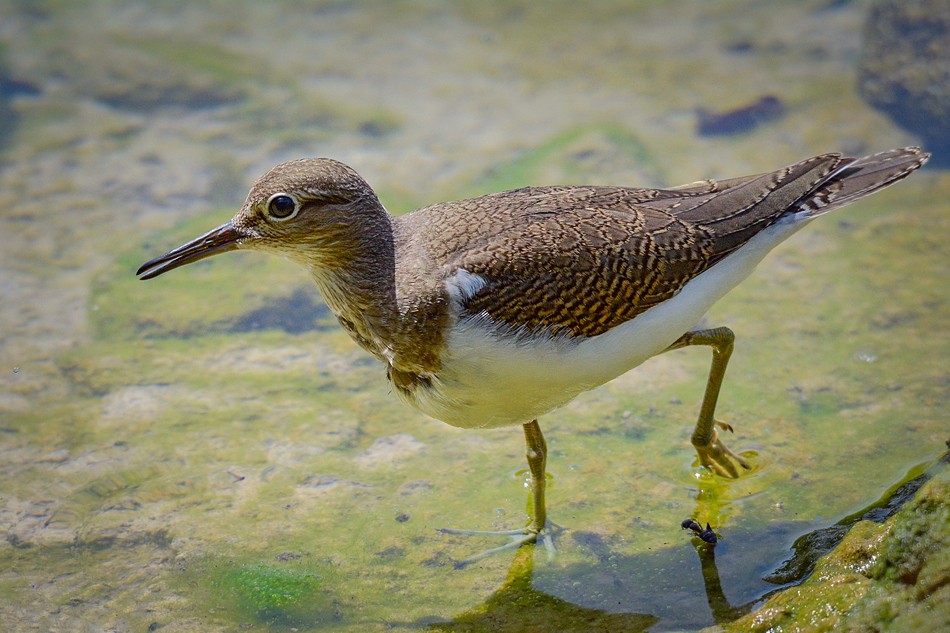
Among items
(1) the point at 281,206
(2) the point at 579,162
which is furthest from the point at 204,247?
(2) the point at 579,162

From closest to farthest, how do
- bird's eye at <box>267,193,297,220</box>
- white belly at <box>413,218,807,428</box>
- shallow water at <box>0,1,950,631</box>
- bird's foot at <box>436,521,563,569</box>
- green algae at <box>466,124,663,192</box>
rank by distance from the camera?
white belly at <box>413,218,807,428</box>
bird's eye at <box>267,193,297,220</box>
shallow water at <box>0,1,950,631</box>
bird's foot at <box>436,521,563,569</box>
green algae at <box>466,124,663,192</box>

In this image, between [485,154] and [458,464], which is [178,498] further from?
[485,154]

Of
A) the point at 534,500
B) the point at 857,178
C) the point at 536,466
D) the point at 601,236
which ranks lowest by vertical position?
the point at 534,500

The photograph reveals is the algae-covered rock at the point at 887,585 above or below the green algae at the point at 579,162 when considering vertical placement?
below

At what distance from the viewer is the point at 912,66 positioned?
9781 millimetres

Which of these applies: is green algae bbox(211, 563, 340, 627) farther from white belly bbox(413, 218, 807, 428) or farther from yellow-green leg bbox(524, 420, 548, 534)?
yellow-green leg bbox(524, 420, 548, 534)

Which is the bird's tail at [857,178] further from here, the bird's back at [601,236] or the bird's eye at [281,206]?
the bird's eye at [281,206]

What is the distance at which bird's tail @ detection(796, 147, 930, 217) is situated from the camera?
5438 mm

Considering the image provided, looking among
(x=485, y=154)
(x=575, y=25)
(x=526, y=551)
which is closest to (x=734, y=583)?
(x=526, y=551)

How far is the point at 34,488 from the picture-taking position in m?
5.70

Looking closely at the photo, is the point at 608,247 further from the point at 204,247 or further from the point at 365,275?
the point at 204,247

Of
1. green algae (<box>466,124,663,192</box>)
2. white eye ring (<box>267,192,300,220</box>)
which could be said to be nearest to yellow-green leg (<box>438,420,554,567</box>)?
white eye ring (<box>267,192,300,220</box>)

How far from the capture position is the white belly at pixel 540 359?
4.61m

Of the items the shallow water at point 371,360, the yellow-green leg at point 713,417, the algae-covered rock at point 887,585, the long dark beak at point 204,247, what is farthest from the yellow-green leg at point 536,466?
the long dark beak at point 204,247
